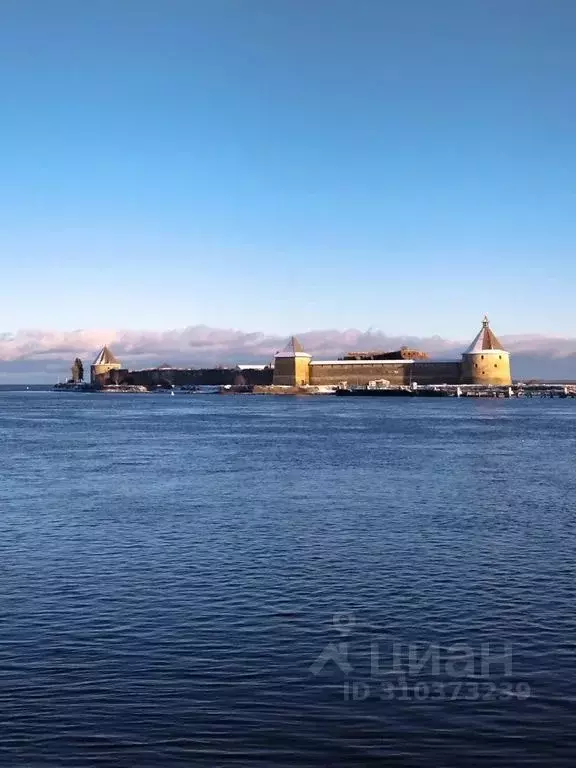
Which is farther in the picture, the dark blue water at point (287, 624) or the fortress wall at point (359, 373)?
the fortress wall at point (359, 373)

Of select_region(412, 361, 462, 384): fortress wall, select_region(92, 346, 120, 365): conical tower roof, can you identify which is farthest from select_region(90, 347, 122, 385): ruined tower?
select_region(412, 361, 462, 384): fortress wall

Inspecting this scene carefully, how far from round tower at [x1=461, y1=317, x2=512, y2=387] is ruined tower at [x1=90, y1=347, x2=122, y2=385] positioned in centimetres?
6784

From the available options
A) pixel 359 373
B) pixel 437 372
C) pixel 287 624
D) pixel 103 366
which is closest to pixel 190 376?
pixel 103 366

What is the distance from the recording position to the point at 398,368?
115 metres

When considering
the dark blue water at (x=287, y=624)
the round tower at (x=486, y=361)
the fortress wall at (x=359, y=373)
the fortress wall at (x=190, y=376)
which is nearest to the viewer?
the dark blue water at (x=287, y=624)

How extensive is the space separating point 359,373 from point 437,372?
1189cm

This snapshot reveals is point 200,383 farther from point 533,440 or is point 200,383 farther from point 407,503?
point 407,503

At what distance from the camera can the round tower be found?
4166 inches

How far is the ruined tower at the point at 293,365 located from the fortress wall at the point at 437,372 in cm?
1590

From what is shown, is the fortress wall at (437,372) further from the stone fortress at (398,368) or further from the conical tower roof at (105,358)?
the conical tower roof at (105,358)

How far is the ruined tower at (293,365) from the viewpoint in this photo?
11900 cm

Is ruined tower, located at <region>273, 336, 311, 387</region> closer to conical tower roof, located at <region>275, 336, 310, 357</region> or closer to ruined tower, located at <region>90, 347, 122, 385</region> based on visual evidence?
conical tower roof, located at <region>275, 336, 310, 357</region>

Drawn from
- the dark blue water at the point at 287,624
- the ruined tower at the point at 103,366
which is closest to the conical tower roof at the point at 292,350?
the ruined tower at the point at 103,366

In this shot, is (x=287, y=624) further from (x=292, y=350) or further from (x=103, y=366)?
(x=103, y=366)
